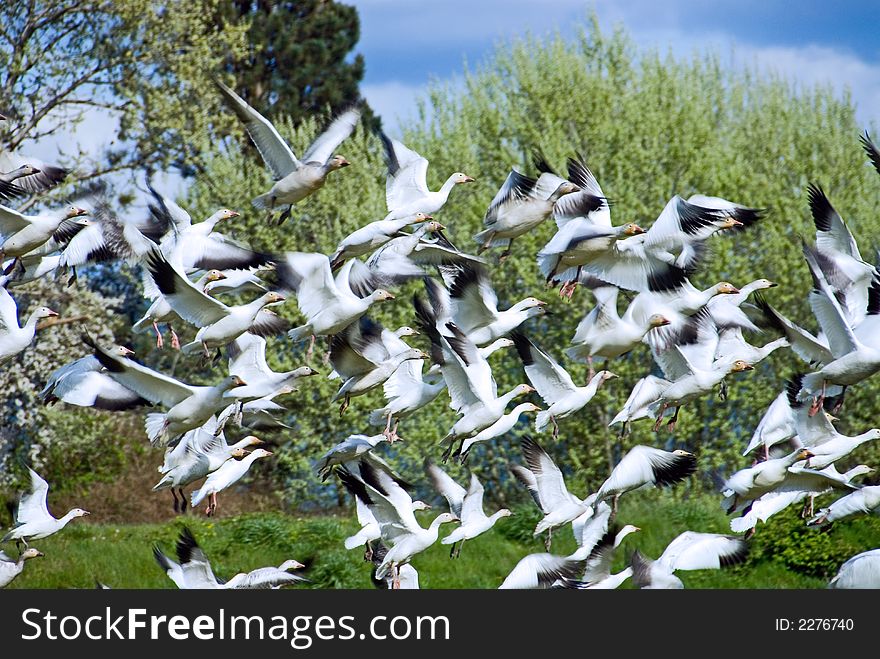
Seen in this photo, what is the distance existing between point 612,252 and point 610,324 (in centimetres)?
64

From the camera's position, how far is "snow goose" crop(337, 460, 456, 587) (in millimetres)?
10094

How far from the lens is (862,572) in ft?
32.2

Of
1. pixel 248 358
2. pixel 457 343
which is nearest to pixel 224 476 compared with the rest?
pixel 248 358

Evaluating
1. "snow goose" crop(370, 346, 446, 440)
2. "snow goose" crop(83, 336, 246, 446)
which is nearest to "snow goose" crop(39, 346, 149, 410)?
"snow goose" crop(83, 336, 246, 446)

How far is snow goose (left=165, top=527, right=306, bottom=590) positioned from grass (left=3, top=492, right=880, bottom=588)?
2.53m

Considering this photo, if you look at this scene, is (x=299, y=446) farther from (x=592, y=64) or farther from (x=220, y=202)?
(x=592, y=64)

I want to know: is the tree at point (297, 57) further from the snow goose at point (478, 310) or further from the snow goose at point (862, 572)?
the snow goose at point (862, 572)

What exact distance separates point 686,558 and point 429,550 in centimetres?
465

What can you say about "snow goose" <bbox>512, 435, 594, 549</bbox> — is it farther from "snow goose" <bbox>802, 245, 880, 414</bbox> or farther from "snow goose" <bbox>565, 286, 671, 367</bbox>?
"snow goose" <bbox>802, 245, 880, 414</bbox>

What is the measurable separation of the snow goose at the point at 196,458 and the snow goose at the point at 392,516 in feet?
3.47

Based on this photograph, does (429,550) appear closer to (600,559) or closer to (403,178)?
(600,559)
